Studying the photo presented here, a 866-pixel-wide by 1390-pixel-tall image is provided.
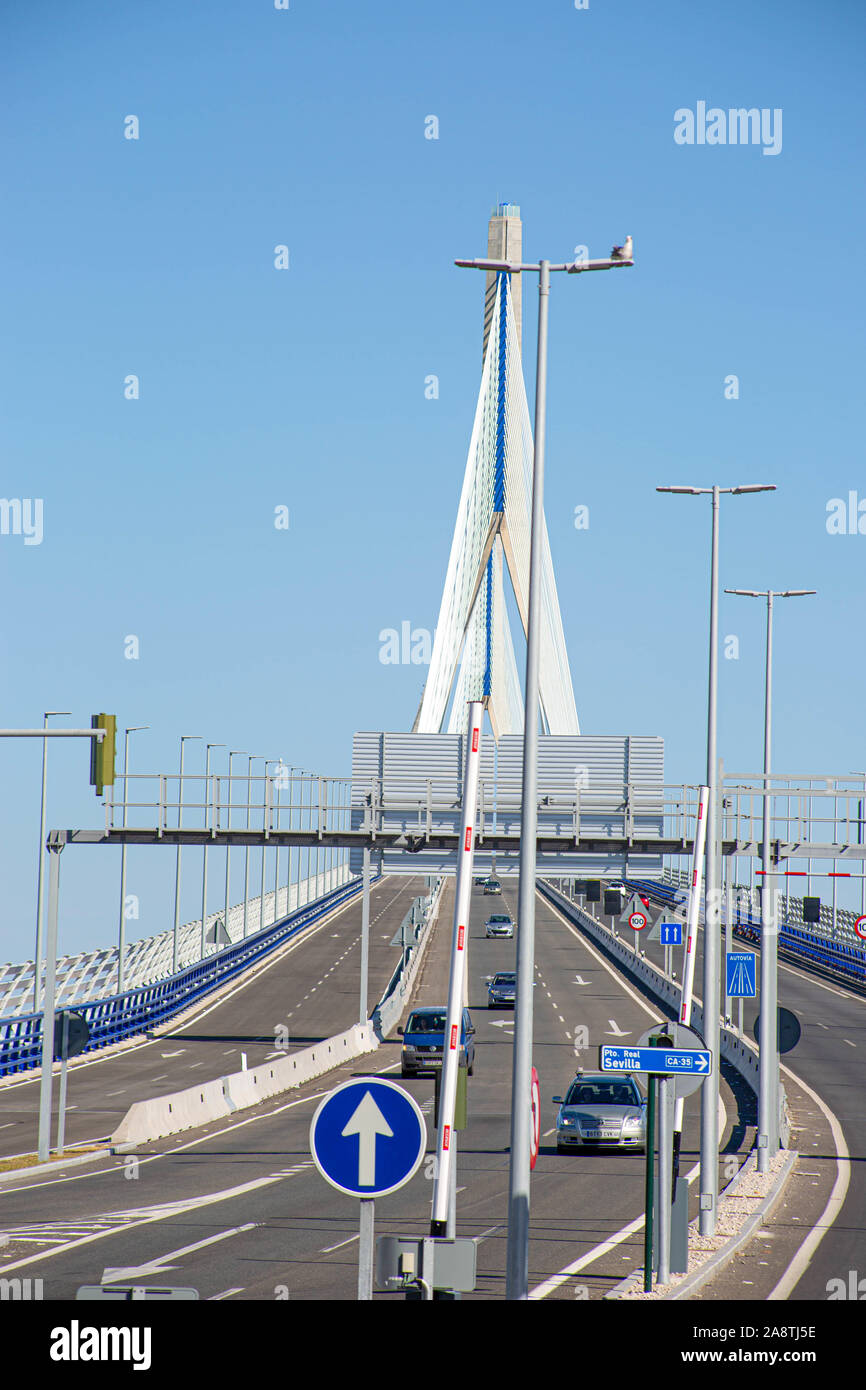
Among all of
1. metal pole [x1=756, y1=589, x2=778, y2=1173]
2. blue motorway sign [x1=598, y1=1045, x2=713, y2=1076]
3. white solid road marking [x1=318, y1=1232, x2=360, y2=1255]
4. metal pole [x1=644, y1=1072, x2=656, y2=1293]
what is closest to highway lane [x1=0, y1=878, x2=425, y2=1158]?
white solid road marking [x1=318, y1=1232, x2=360, y2=1255]

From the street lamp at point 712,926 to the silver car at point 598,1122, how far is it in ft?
26.3

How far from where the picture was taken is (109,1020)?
55438mm

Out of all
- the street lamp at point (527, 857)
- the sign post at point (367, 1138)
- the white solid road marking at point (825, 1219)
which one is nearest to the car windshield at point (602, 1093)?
the white solid road marking at point (825, 1219)

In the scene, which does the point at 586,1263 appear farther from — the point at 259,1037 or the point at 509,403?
the point at 509,403

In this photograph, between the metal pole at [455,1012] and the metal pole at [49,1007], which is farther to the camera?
the metal pole at [49,1007]

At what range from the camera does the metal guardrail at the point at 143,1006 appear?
157 feet

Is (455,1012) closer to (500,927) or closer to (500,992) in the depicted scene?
(500,992)

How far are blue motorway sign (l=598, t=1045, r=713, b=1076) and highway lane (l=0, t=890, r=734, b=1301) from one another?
2682 millimetres

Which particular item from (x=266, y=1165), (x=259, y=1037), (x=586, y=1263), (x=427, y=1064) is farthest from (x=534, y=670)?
(x=259, y=1037)

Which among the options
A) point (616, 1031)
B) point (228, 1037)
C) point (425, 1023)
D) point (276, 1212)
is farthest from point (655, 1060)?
point (228, 1037)

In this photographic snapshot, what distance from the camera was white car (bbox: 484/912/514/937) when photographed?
9819cm

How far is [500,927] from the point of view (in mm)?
98438

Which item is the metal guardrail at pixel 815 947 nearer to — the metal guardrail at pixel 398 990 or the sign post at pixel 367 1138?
the metal guardrail at pixel 398 990
